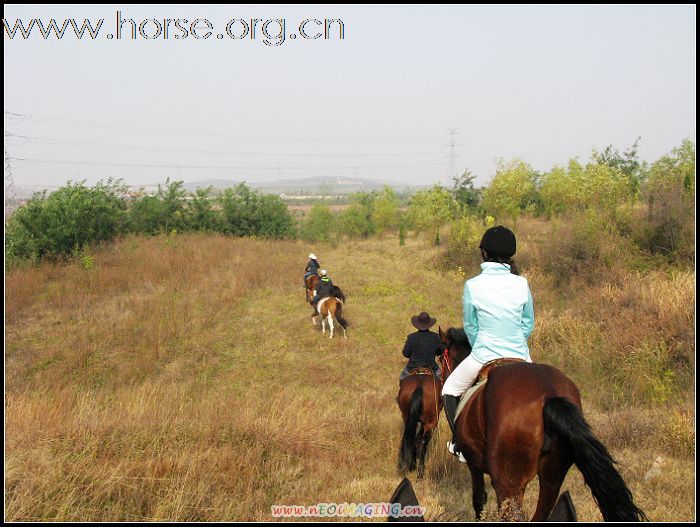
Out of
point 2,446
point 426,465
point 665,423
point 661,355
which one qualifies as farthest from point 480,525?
point 661,355

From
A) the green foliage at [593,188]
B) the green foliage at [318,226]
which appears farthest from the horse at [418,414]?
the green foliage at [318,226]

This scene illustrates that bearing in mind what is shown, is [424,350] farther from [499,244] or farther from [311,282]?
[311,282]

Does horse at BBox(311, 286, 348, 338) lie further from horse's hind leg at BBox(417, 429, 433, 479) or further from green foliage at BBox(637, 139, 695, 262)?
green foliage at BBox(637, 139, 695, 262)

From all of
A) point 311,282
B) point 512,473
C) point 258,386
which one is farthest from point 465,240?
point 512,473

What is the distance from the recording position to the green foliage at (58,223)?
18.8m

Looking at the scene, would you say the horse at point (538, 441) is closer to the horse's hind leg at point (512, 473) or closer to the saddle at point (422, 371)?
the horse's hind leg at point (512, 473)

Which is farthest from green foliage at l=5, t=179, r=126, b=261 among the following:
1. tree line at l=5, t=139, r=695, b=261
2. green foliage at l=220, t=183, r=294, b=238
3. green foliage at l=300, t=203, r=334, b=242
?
green foliage at l=300, t=203, r=334, b=242

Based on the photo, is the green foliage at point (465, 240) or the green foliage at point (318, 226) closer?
the green foliage at point (465, 240)

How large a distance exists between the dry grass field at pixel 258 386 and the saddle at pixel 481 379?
111 centimetres

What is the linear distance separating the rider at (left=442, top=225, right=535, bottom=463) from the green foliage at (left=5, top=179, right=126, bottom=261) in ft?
64.3

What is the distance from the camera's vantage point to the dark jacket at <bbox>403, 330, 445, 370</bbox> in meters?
5.72

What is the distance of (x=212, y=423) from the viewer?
5.35m

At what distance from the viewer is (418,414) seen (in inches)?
211

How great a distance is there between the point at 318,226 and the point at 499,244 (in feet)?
118
